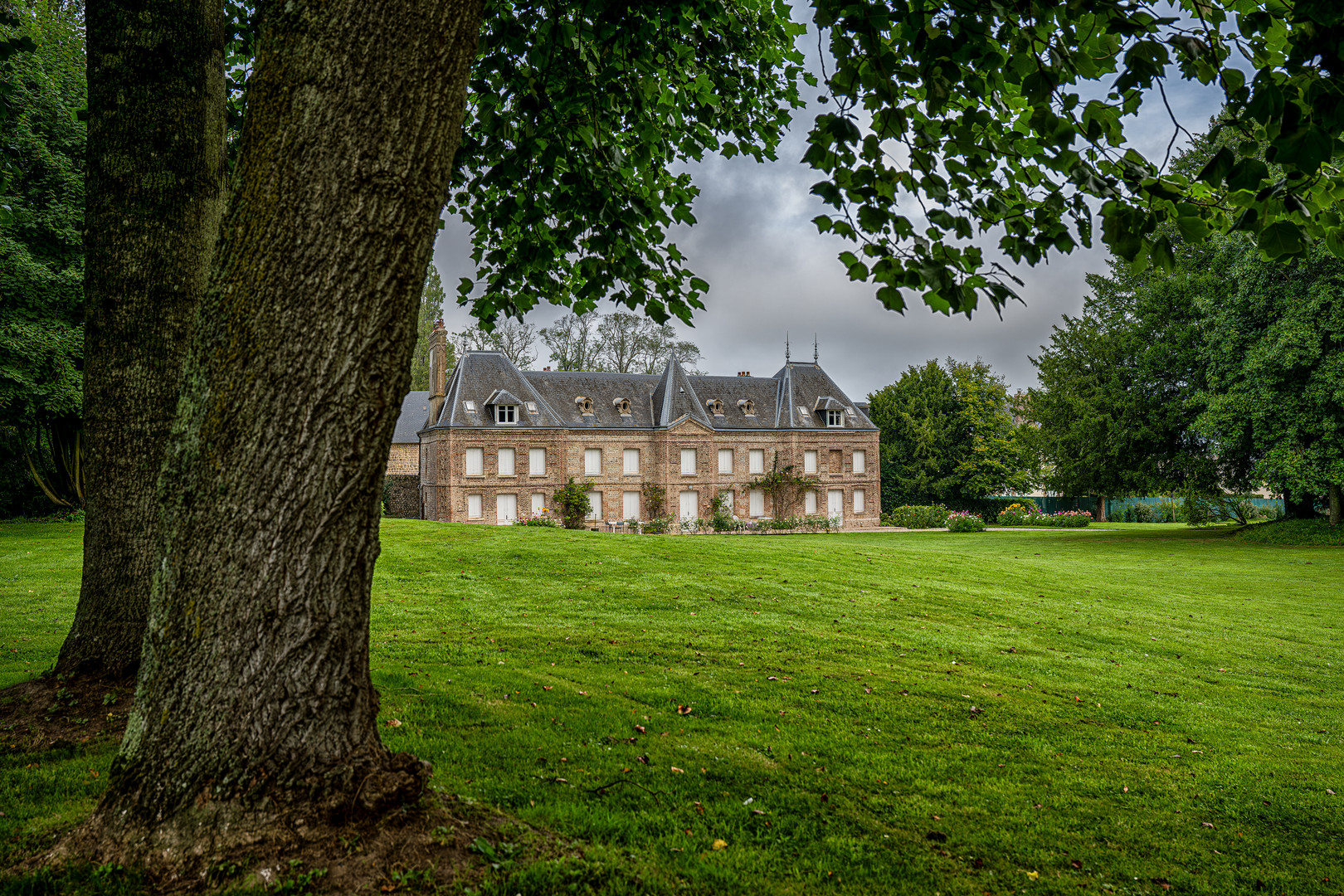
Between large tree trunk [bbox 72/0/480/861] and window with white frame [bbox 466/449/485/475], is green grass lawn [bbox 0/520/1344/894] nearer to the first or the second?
large tree trunk [bbox 72/0/480/861]

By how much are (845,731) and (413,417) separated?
38356mm

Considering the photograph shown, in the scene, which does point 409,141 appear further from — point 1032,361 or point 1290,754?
point 1032,361

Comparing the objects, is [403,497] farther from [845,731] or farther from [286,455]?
[286,455]

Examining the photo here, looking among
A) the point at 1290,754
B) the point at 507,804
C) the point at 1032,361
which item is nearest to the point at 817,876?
the point at 507,804

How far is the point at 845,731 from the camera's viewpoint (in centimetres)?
502

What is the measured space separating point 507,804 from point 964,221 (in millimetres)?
3726

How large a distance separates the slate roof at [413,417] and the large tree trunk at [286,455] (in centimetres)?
3744

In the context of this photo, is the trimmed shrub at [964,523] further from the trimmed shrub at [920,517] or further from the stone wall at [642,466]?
the stone wall at [642,466]

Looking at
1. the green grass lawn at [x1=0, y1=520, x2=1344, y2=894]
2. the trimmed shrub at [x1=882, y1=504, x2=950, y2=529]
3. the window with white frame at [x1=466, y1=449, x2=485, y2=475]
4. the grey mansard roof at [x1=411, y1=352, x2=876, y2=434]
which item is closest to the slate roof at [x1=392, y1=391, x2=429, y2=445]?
the grey mansard roof at [x1=411, y1=352, x2=876, y2=434]

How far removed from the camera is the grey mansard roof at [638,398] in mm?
33812

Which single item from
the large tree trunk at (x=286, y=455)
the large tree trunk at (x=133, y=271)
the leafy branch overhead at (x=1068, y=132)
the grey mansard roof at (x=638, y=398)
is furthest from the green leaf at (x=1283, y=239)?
the grey mansard roof at (x=638, y=398)

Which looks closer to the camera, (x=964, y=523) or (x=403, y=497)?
(x=964, y=523)

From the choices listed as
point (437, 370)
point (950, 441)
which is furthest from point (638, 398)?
point (950, 441)

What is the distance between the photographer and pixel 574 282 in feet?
21.1
